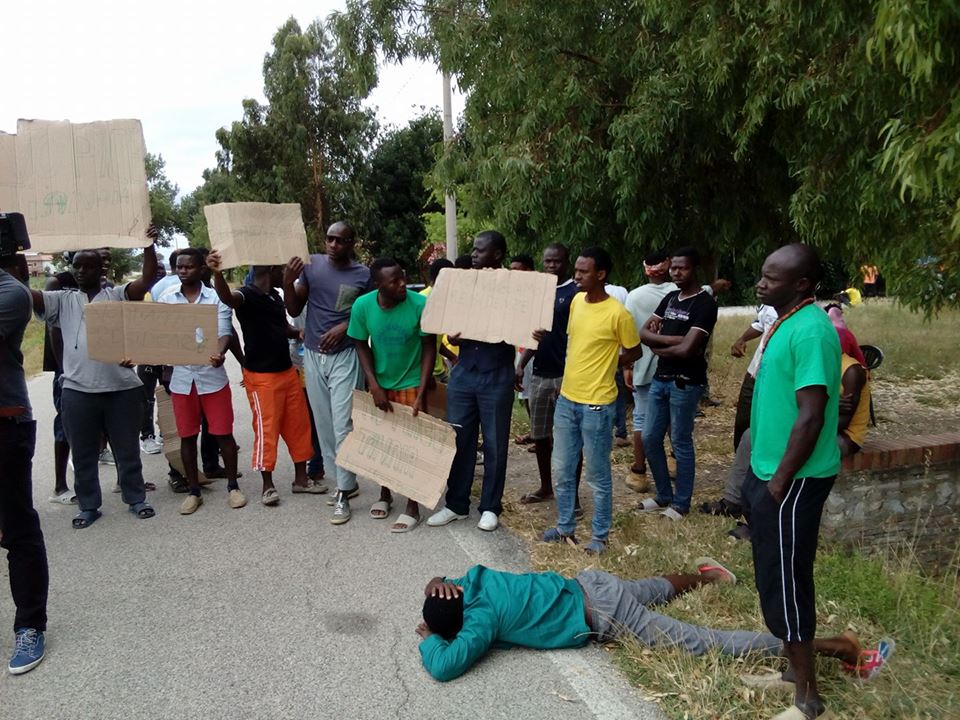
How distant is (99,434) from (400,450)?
226cm

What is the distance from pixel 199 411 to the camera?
587 centimetres

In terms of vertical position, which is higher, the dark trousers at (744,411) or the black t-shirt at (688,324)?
the black t-shirt at (688,324)

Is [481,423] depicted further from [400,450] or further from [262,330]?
[262,330]

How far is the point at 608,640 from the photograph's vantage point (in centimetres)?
362

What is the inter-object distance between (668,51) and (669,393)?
2.86 meters

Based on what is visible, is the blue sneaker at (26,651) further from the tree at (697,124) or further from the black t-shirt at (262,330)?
the tree at (697,124)

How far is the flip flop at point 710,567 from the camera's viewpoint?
4.11 metres

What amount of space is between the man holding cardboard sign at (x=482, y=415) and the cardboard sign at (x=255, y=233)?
1.32 meters

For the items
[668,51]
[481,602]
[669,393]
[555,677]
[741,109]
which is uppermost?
[668,51]

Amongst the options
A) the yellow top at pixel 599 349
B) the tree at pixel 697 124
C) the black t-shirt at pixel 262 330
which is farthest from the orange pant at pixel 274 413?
the tree at pixel 697 124

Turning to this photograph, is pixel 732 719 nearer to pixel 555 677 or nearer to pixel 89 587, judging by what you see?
pixel 555 677

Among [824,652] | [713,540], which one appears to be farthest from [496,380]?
[824,652]

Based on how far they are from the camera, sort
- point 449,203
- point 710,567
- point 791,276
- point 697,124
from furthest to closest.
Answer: point 449,203
point 697,124
point 710,567
point 791,276

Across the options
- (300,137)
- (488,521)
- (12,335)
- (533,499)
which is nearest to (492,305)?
(488,521)
